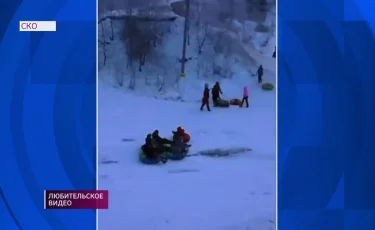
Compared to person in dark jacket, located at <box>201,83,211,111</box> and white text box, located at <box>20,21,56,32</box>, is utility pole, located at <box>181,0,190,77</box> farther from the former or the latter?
white text box, located at <box>20,21,56,32</box>

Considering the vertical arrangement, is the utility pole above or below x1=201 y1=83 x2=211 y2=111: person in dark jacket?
above

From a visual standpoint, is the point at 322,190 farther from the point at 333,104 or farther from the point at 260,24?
the point at 260,24

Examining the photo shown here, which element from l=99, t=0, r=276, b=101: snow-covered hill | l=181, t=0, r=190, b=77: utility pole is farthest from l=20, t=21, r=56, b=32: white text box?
l=181, t=0, r=190, b=77: utility pole

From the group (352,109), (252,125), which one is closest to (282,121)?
(252,125)

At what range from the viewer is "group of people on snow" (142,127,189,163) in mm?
2002

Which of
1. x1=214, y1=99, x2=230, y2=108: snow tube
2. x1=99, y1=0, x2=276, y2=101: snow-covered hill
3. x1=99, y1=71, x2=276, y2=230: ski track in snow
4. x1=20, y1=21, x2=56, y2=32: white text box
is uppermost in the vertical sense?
x1=20, y1=21, x2=56, y2=32: white text box

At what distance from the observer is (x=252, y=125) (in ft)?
6.61

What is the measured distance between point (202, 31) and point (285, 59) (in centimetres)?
26
